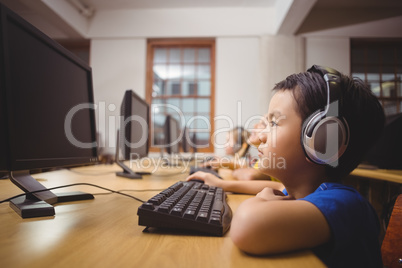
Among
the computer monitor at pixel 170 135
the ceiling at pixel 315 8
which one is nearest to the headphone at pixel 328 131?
the computer monitor at pixel 170 135

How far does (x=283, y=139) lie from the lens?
560 millimetres

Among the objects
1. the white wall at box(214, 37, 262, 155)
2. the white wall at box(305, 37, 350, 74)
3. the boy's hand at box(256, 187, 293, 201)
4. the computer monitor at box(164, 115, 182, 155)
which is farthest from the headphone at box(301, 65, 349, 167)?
the white wall at box(305, 37, 350, 74)

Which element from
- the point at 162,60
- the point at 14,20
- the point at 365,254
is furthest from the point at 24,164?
the point at 162,60

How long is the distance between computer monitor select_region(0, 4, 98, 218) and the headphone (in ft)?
1.96

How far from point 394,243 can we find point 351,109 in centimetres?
51

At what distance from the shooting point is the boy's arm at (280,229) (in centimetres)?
39

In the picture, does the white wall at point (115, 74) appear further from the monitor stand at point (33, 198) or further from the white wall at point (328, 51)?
the monitor stand at point (33, 198)

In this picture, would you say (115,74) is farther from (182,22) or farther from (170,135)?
(170,135)

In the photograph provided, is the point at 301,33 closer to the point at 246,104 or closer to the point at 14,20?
the point at 246,104

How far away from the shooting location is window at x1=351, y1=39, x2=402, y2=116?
436 centimetres

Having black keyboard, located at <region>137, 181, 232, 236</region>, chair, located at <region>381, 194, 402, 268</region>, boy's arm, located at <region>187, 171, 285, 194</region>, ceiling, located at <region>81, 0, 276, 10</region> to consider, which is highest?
ceiling, located at <region>81, 0, 276, 10</region>

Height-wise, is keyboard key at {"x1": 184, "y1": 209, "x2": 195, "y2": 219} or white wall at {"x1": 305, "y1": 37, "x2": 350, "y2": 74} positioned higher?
white wall at {"x1": 305, "y1": 37, "x2": 350, "y2": 74}

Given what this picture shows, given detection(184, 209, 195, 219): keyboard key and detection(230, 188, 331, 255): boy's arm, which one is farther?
detection(184, 209, 195, 219): keyboard key

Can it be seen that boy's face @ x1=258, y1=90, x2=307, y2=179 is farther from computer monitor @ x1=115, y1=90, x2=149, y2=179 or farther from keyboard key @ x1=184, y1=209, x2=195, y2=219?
computer monitor @ x1=115, y1=90, x2=149, y2=179
